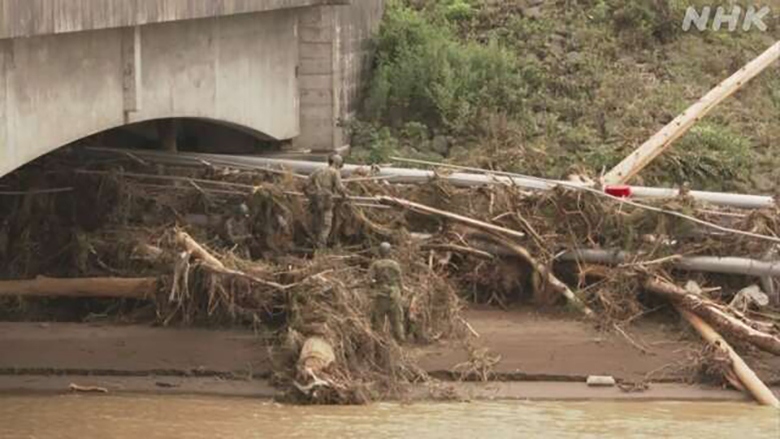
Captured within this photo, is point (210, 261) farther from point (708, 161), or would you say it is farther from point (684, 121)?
point (708, 161)

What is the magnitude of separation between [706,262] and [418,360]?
4386 mm

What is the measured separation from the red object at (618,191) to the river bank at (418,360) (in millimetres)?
2085

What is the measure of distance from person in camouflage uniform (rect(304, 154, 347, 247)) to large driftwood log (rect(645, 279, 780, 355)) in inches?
167

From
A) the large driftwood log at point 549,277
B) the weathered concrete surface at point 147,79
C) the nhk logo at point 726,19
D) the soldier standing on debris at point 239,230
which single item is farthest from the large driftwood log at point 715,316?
the nhk logo at point 726,19

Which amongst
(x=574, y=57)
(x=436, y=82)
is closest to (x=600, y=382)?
(x=436, y=82)

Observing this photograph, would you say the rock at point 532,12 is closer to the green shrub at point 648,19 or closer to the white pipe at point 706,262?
the green shrub at point 648,19

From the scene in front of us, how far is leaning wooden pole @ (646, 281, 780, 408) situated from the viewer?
1933cm

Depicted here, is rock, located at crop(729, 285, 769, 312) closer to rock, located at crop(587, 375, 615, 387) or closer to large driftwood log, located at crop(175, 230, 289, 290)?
rock, located at crop(587, 375, 615, 387)

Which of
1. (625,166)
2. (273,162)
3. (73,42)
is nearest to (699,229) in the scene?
(625,166)

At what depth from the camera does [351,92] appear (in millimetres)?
28156

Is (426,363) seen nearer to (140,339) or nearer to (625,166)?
(140,339)

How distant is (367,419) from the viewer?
18.3 meters

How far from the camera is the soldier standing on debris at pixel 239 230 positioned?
22.2 m

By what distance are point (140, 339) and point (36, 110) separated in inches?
178
